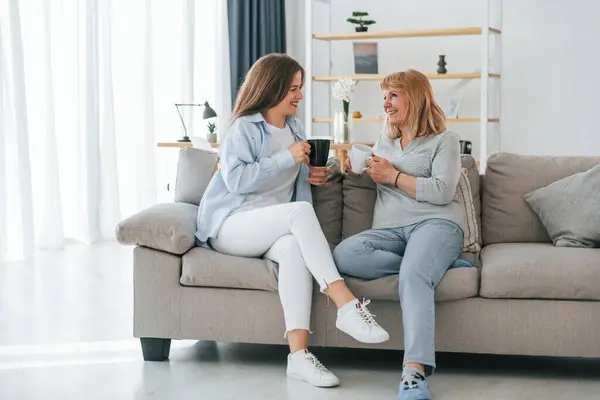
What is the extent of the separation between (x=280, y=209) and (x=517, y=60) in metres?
4.09

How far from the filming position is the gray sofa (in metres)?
2.79

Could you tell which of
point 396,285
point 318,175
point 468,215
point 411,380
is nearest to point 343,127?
point 468,215

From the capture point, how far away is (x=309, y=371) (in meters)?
2.76

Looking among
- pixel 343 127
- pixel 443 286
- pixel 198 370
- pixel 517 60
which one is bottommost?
pixel 198 370

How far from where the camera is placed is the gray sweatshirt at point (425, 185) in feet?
9.77

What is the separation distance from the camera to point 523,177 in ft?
11.0

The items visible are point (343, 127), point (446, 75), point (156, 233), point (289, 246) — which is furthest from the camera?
point (446, 75)

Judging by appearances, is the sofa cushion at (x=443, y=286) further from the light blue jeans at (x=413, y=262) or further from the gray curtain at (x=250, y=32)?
the gray curtain at (x=250, y=32)

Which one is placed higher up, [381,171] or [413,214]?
[381,171]

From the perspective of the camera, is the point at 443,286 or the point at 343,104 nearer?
the point at 443,286

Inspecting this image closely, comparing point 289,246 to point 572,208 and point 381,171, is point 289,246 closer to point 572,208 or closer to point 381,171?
point 381,171

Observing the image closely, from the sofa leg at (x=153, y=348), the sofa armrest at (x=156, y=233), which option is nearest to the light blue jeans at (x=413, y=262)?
the sofa armrest at (x=156, y=233)

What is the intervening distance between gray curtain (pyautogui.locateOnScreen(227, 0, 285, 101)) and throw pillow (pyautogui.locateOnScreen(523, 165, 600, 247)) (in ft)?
12.4

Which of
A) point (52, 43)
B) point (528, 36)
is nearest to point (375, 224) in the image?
point (52, 43)
